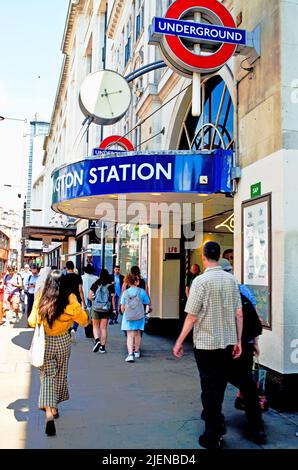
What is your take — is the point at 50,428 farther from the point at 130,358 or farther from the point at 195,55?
the point at 195,55

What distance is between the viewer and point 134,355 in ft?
28.7

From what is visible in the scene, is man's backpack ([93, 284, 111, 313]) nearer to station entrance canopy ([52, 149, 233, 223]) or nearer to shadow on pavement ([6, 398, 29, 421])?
station entrance canopy ([52, 149, 233, 223])

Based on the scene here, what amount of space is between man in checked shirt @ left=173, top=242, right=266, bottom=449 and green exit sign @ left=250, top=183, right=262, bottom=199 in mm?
2087

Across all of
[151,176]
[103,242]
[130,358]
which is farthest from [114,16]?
[130,358]

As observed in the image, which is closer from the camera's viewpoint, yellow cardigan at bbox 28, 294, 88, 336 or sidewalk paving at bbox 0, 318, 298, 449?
sidewalk paving at bbox 0, 318, 298, 449

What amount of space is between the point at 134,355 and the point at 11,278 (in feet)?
23.1

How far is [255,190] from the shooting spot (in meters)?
6.30

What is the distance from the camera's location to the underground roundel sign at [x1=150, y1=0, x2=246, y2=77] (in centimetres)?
610

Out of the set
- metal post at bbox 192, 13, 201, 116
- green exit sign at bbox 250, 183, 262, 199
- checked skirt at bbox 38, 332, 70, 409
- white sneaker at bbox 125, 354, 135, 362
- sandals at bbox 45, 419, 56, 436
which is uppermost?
metal post at bbox 192, 13, 201, 116

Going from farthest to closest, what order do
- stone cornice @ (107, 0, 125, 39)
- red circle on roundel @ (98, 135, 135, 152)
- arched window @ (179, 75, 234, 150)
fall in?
stone cornice @ (107, 0, 125, 39) < red circle on roundel @ (98, 135, 135, 152) < arched window @ (179, 75, 234, 150)

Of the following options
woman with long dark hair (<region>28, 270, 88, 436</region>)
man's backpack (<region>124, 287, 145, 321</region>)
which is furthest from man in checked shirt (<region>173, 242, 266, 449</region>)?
man's backpack (<region>124, 287, 145, 321</region>)

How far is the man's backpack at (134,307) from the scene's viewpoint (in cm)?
862

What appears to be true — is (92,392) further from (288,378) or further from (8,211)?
(8,211)
